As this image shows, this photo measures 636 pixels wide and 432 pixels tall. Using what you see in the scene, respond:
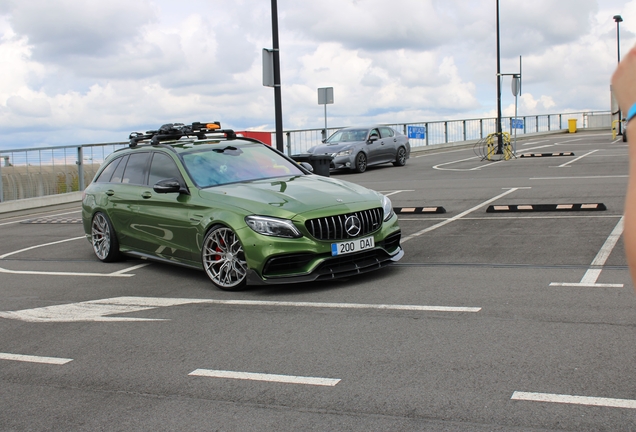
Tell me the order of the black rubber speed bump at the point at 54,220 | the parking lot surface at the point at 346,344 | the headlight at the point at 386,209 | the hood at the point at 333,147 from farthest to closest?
the hood at the point at 333,147
the black rubber speed bump at the point at 54,220
the headlight at the point at 386,209
the parking lot surface at the point at 346,344

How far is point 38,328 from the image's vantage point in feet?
22.4

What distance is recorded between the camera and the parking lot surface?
4.24 meters

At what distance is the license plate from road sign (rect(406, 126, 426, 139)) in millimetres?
31772

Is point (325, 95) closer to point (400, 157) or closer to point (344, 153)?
point (400, 157)

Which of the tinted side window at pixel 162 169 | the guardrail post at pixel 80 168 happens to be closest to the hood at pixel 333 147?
the guardrail post at pixel 80 168

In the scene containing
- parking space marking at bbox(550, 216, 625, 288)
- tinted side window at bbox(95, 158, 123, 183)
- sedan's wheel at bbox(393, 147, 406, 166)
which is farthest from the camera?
sedan's wheel at bbox(393, 147, 406, 166)

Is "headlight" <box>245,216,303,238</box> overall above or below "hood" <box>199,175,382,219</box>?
below

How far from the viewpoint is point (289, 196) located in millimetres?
8188

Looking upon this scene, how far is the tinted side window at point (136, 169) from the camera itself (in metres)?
9.97

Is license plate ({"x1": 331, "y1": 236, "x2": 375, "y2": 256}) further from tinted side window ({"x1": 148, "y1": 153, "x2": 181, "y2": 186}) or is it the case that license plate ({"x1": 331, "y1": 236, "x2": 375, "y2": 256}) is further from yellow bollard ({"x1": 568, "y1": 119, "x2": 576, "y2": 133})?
yellow bollard ({"x1": 568, "y1": 119, "x2": 576, "y2": 133})

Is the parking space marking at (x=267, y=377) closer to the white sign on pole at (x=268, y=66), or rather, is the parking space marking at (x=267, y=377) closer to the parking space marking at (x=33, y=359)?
the parking space marking at (x=33, y=359)

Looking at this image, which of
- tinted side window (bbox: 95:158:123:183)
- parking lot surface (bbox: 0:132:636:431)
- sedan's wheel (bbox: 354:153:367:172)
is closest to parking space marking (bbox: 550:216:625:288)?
parking lot surface (bbox: 0:132:636:431)

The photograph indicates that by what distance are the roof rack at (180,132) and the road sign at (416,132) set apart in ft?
96.4

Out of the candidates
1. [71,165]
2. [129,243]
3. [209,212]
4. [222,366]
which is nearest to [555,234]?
[209,212]
